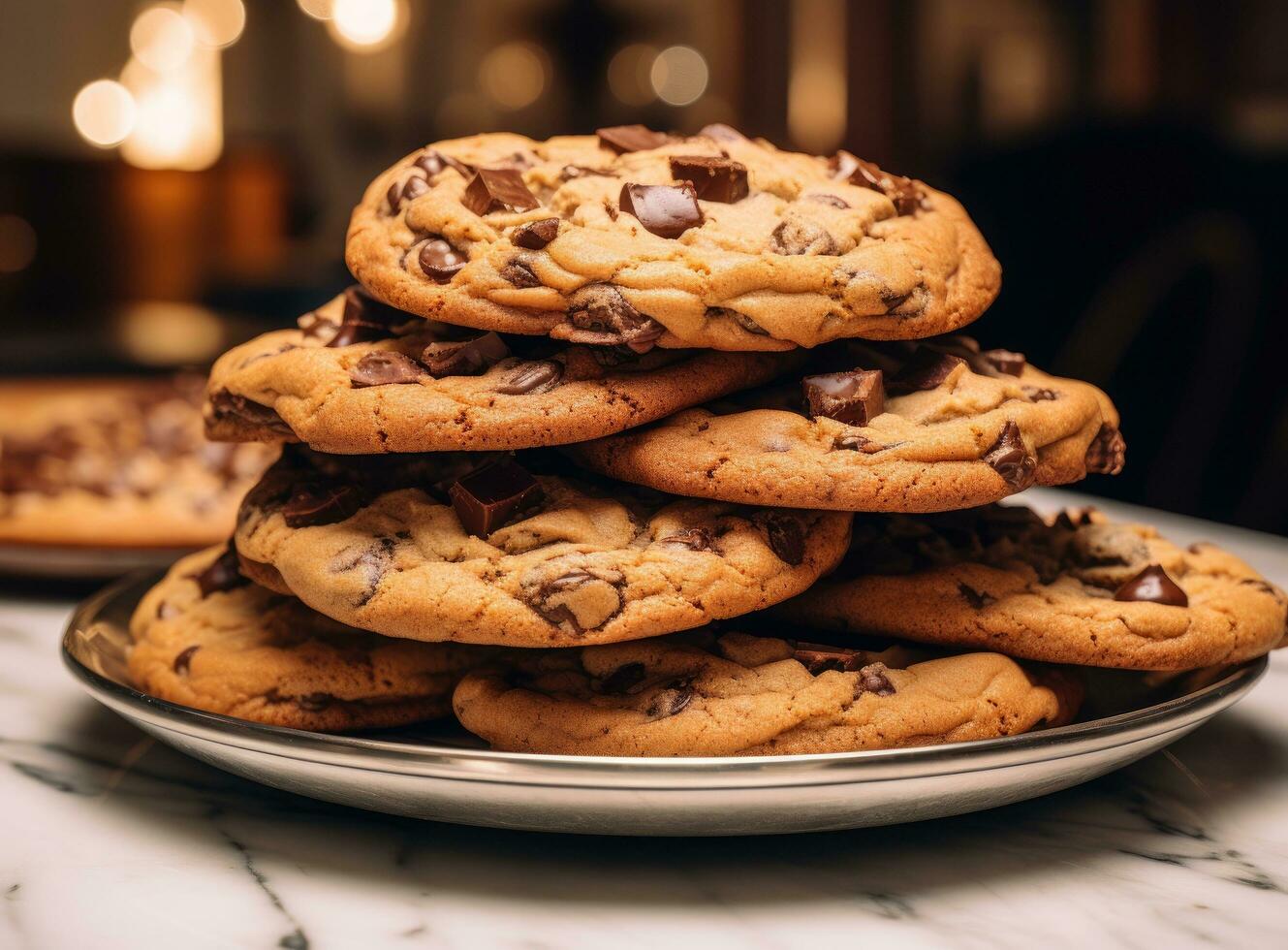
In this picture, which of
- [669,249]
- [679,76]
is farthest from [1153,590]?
[679,76]

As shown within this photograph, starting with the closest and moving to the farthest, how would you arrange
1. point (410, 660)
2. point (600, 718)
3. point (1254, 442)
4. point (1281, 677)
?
point (600, 718)
point (410, 660)
point (1281, 677)
point (1254, 442)

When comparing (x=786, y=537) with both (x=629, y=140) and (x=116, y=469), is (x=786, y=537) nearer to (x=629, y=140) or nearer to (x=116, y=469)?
(x=629, y=140)

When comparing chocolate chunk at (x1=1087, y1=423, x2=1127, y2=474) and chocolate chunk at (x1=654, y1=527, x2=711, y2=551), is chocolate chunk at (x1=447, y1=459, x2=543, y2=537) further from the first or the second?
chocolate chunk at (x1=1087, y1=423, x2=1127, y2=474)

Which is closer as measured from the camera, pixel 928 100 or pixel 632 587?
pixel 632 587

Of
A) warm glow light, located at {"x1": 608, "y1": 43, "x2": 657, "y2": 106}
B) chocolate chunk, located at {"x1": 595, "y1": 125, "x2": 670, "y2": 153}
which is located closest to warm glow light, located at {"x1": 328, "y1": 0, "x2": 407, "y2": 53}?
warm glow light, located at {"x1": 608, "y1": 43, "x2": 657, "y2": 106}

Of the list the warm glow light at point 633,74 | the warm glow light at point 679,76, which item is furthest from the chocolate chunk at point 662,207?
the warm glow light at point 633,74

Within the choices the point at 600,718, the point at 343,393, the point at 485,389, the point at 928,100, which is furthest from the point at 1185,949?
the point at 928,100

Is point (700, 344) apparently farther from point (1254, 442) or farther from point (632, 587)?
point (1254, 442)
